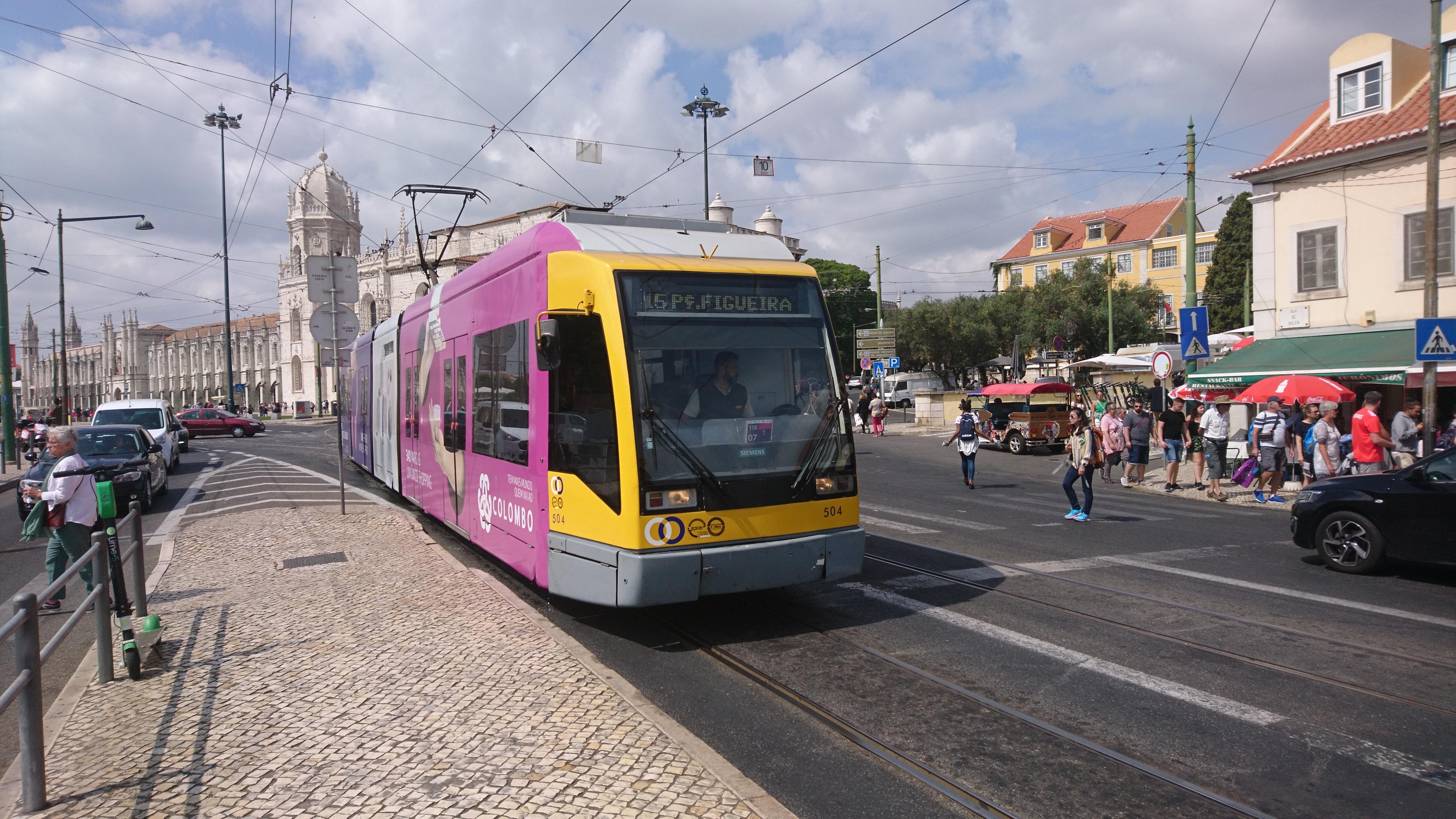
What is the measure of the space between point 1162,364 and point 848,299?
209 feet

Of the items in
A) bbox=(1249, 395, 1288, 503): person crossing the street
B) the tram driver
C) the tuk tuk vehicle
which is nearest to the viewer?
the tram driver

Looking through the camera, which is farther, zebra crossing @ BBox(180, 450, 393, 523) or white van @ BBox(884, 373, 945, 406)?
white van @ BBox(884, 373, 945, 406)

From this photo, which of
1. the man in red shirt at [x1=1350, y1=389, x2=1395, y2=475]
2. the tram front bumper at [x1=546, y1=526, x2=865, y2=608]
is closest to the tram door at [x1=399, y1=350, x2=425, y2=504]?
the tram front bumper at [x1=546, y1=526, x2=865, y2=608]

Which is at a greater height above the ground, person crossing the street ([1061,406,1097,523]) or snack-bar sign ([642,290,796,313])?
snack-bar sign ([642,290,796,313])

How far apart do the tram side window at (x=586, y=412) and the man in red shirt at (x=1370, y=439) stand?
1220 centimetres

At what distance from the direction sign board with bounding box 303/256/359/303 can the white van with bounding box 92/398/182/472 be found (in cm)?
1258

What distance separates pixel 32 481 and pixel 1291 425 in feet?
66.9

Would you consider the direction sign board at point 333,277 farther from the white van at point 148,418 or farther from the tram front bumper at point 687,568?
the white van at point 148,418

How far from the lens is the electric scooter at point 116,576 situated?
5.68 meters

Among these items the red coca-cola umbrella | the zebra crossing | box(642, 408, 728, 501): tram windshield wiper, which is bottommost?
the zebra crossing

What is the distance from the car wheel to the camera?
8.93 m

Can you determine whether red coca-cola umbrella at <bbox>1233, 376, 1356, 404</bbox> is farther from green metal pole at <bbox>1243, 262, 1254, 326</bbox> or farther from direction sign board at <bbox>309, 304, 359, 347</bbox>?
green metal pole at <bbox>1243, 262, 1254, 326</bbox>

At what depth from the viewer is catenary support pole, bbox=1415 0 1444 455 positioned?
14492mm

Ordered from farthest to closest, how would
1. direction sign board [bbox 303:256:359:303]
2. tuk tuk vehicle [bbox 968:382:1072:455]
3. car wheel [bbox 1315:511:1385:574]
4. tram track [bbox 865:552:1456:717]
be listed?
tuk tuk vehicle [bbox 968:382:1072:455] → direction sign board [bbox 303:256:359:303] → car wheel [bbox 1315:511:1385:574] → tram track [bbox 865:552:1456:717]
